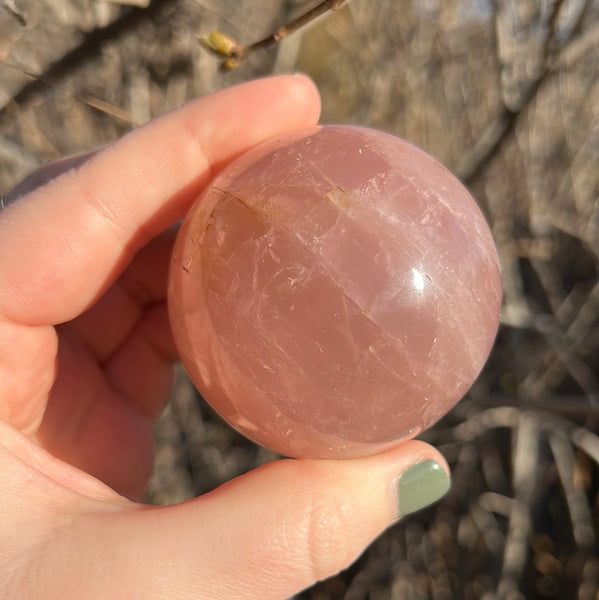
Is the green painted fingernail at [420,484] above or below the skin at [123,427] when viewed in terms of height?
below

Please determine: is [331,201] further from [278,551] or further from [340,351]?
[278,551]

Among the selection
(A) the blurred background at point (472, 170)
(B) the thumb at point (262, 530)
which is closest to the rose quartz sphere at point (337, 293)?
(B) the thumb at point (262, 530)

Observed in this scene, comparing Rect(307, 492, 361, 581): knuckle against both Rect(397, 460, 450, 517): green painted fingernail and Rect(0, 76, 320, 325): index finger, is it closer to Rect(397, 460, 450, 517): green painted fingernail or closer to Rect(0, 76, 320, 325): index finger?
Rect(397, 460, 450, 517): green painted fingernail

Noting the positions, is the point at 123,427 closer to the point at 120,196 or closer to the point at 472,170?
the point at 120,196

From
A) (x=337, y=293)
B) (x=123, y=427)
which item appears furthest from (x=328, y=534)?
(x=123, y=427)

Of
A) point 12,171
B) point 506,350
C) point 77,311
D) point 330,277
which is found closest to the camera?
point 330,277

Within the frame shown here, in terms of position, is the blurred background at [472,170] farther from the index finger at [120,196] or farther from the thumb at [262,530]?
the thumb at [262,530]

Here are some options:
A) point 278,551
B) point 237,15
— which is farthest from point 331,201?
point 237,15

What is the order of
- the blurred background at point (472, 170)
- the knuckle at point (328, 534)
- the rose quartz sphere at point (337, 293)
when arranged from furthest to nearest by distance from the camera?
1. the blurred background at point (472, 170)
2. the knuckle at point (328, 534)
3. the rose quartz sphere at point (337, 293)
